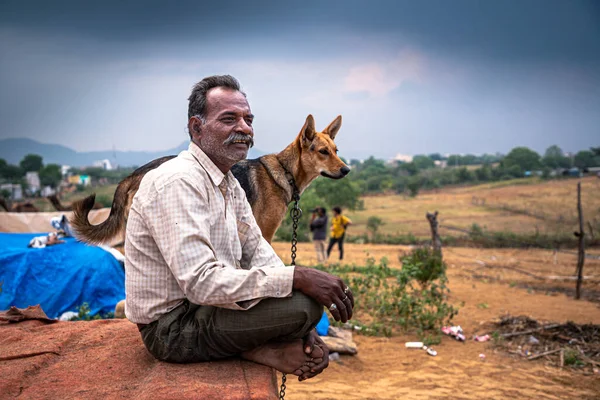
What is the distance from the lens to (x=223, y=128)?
2855mm

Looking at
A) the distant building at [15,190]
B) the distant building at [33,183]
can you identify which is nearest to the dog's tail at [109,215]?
the distant building at [15,190]

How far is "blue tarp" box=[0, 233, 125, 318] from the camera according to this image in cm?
704

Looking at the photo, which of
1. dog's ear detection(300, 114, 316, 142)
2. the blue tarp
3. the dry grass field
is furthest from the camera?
the dry grass field

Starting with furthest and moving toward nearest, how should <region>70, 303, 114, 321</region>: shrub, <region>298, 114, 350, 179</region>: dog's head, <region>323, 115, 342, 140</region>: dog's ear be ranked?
<region>70, 303, 114, 321</region>: shrub < <region>323, 115, 342, 140</region>: dog's ear < <region>298, 114, 350, 179</region>: dog's head

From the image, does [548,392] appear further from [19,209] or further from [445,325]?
[19,209]

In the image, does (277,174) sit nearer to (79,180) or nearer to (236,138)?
(236,138)

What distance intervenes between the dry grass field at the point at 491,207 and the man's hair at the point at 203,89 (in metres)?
22.8

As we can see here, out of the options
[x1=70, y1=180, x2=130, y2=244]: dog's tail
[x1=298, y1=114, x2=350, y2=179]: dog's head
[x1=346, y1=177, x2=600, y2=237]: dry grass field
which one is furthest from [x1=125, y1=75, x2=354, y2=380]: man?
[x1=346, y1=177, x2=600, y2=237]: dry grass field

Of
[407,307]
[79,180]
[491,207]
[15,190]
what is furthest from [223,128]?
[79,180]

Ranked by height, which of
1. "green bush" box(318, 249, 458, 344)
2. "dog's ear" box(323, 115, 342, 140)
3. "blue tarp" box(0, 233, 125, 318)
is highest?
"dog's ear" box(323, 115, 342, 140)

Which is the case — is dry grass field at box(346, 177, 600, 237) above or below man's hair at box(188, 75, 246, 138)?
below

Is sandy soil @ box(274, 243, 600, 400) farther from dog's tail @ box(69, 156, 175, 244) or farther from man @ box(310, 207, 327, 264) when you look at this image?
man @ box(310, 207, 327, 264)

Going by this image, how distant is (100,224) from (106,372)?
2.60 m

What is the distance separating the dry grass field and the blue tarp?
63.7 ft
